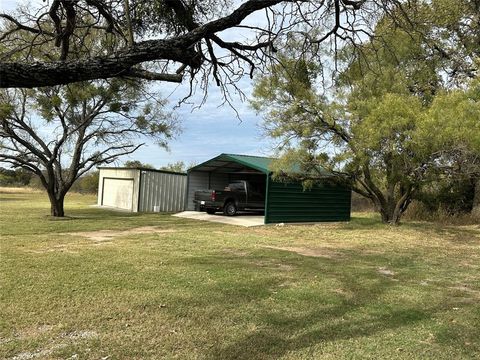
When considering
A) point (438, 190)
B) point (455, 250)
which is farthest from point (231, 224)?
point (438, 190)

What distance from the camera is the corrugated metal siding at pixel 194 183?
26.8 meters

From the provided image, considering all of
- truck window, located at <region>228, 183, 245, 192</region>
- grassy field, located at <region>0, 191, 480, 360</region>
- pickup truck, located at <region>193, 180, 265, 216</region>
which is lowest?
grassy field, located at <region>0, 191, 480, 360</region>

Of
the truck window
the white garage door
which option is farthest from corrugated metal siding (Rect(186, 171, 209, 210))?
the white garage door

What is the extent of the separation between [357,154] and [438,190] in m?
9.89

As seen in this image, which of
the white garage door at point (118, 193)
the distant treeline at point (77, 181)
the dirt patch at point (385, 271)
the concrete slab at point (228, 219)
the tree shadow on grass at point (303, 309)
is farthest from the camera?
the distant treeline at point (77, 181)

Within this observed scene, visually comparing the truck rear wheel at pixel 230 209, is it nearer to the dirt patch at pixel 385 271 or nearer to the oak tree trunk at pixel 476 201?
the oak tree trunk at pixel 476 201

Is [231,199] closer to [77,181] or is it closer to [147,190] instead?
[147,190]

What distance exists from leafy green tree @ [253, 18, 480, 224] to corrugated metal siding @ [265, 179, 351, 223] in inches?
50.8

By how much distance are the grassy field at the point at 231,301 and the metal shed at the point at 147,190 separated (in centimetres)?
1457

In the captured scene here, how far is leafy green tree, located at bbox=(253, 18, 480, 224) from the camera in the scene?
50.3ft

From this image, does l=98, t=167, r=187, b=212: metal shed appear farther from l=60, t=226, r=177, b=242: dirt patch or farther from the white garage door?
l=60, t=226, r=177, b=242: dirt patch

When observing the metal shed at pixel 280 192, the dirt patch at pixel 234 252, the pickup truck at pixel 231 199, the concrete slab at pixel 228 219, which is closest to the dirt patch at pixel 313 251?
the dirt patch at pixel 234 252

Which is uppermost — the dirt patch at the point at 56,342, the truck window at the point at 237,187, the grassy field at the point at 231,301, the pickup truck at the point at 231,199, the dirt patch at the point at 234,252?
the truck window at the point at 237,187

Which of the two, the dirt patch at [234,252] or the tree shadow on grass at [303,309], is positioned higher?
the dirt patch at [234,252]
